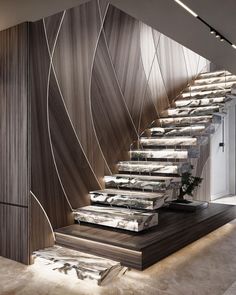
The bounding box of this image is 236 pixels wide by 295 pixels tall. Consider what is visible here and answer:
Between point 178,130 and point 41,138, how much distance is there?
245 centimetres

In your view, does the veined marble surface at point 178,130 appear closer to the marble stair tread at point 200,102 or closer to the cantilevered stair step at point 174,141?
the cantilevered stair step at point 174,141

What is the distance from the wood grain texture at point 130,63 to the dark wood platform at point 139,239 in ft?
6.08

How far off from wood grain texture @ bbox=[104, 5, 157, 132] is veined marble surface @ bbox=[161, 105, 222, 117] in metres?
0.39

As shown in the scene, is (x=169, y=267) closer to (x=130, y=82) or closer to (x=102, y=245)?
(x=102, y=245)

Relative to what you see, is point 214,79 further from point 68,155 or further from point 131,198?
point 68,155

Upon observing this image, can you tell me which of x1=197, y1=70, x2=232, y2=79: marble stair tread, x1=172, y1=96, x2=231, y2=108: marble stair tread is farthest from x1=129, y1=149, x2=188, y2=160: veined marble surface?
x1=197, y1=70, x2=232, y2=79: marble stair tread

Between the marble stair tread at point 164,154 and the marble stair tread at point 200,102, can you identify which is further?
the marble stair tread at point 200,102

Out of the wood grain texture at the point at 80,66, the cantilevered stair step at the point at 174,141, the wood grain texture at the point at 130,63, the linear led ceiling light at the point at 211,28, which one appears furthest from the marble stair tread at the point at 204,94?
the wood grain texture at the point at 80,66

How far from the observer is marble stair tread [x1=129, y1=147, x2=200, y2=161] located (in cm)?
461

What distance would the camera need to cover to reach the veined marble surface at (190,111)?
5273mm

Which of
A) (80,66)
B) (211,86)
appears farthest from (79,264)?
(211,86)

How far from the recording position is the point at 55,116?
3762mm

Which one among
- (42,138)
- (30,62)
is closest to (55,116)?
(42,138)

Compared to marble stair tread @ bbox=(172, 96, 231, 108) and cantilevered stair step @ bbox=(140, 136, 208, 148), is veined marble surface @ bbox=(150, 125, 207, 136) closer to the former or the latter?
cantilevered stair step @ bbox=(140, 136, 208, 148)
